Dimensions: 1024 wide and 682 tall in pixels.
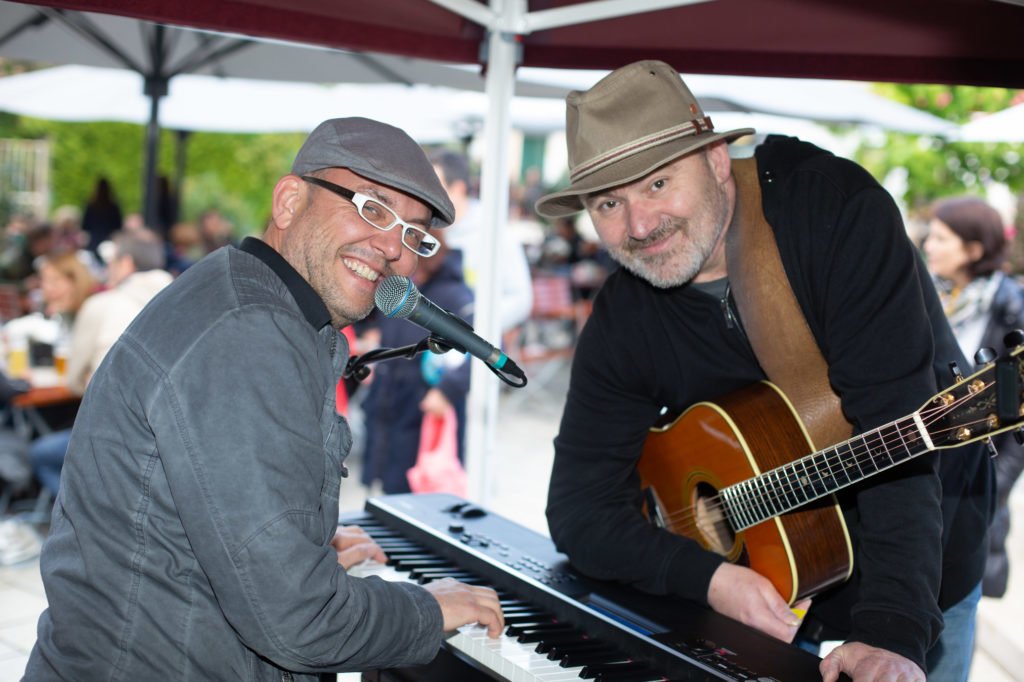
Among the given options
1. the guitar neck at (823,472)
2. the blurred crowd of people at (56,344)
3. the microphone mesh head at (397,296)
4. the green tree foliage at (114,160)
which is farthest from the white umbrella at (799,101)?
the green tree foliage at (114,160)

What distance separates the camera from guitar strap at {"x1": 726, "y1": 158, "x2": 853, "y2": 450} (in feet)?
8.27

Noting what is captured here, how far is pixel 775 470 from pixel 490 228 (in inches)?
69.0

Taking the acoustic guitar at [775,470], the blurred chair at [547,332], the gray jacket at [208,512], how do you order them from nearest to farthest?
the gray jacket at [208,512]
the acoustic guitar at [775,470]
the blurred chair at [547,332]

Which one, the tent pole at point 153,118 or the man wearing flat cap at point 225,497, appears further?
the tent pole at point 153,118

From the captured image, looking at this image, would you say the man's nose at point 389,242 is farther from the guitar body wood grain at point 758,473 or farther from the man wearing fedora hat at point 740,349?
the guitar body wood grain at point 758,473

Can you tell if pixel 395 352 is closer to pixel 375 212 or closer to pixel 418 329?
pixel 375 212

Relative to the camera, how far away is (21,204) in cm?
1912

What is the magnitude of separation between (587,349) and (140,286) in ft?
13.0

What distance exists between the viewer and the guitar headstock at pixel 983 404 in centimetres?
186

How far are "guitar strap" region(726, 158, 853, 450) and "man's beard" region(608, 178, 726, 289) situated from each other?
0.09 metres

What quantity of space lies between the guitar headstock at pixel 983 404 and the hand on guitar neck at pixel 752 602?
630 mm

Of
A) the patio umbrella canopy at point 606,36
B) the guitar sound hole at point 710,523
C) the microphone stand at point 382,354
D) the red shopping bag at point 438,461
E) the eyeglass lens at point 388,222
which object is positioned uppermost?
the patio umbrella canopy at point 606,36

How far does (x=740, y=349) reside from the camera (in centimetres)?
267

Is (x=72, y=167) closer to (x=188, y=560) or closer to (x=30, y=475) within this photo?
(x=30, y=475)
